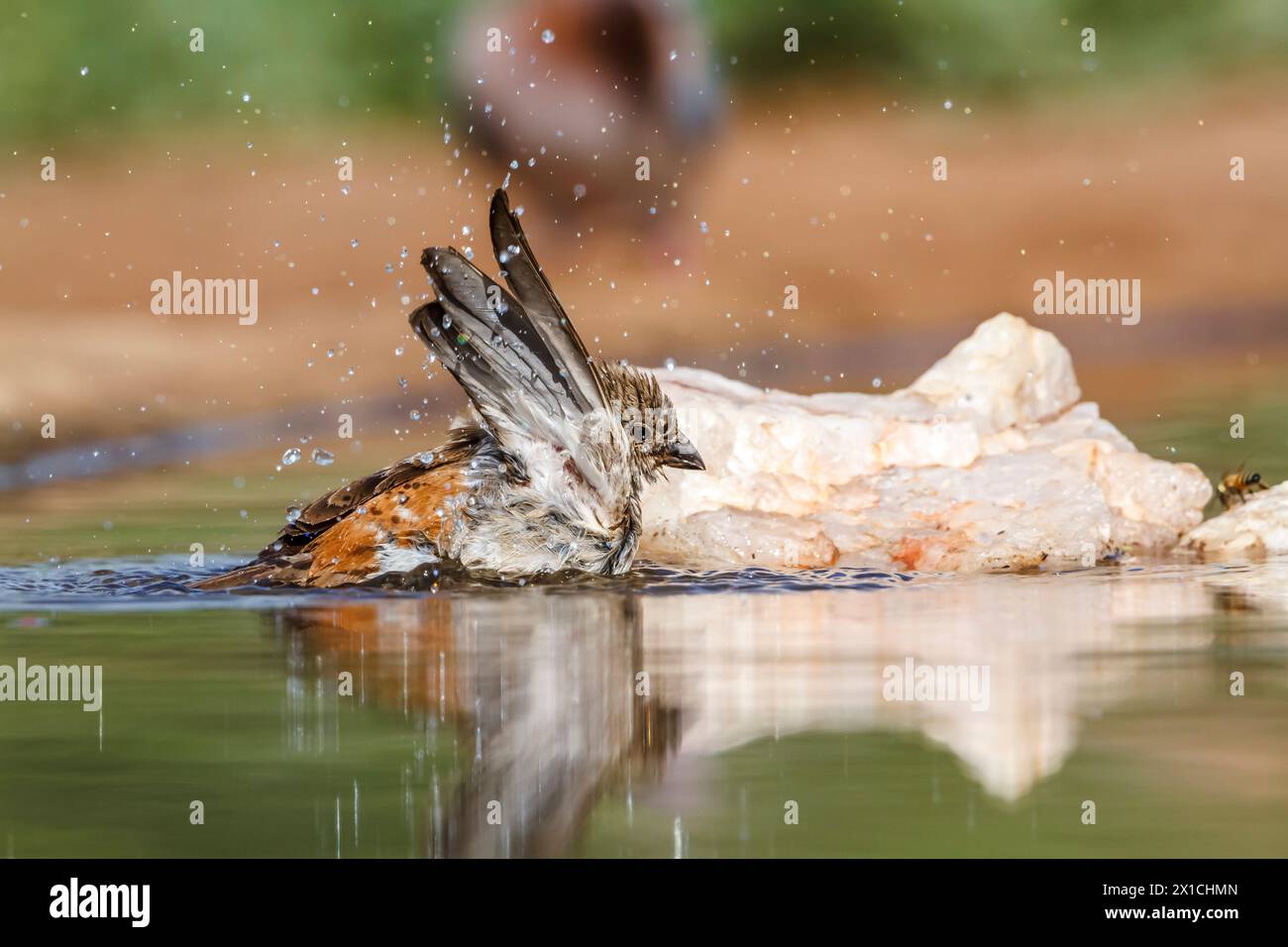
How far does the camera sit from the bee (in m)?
9.52

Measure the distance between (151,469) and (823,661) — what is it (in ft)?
Answer: 25.3

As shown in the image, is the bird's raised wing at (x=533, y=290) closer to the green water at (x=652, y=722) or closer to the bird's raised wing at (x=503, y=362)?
the bird's raised wing at (x=503, y=362)

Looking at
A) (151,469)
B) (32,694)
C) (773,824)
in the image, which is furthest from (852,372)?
(773,824)

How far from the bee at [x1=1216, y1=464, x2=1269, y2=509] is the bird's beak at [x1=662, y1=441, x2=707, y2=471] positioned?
2.93 metres

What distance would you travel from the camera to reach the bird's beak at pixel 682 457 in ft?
27.2

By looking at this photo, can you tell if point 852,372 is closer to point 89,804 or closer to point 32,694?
point 32,694

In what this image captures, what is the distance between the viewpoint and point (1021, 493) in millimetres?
8930

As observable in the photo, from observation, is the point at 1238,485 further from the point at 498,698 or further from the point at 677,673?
the point at 498,698

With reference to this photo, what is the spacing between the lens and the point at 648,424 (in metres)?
8.28

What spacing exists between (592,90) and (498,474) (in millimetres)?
8635

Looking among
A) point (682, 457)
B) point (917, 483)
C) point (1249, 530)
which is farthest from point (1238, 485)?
point (682, 457)

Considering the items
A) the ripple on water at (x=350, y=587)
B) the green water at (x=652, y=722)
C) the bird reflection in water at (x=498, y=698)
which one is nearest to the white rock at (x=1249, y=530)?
the green water at (x=652, y=722)

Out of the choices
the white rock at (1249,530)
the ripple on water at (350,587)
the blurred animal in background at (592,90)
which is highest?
the blurred animal in background at (592,90)

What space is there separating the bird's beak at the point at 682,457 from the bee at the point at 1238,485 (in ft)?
9.61
